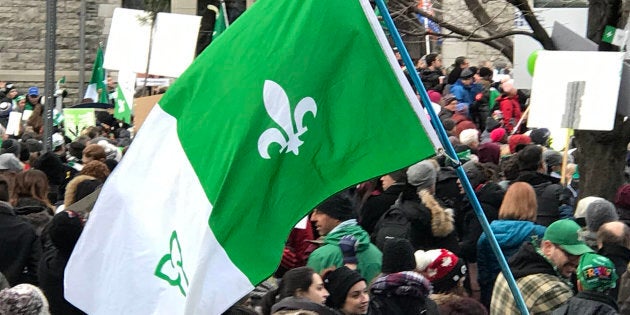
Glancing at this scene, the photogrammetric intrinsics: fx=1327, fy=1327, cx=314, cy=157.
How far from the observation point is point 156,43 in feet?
46.6

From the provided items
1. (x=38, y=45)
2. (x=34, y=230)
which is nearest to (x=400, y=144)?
(x=34, y=230)

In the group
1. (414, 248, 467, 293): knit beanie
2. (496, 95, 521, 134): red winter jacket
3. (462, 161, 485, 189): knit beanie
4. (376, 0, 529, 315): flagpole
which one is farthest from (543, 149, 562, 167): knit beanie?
(376, 0, 529, 315): flagpole

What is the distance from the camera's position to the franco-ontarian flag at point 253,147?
4.20m

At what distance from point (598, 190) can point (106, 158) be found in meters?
4.49

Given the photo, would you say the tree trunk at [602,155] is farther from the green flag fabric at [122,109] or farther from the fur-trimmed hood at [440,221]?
the green flag fabric at [122,109]

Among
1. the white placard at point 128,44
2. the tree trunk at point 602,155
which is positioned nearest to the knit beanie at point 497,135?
the white placard at point 128,44

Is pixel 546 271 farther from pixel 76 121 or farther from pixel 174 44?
pixel 76 121

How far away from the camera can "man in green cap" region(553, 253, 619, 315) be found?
5824 mm

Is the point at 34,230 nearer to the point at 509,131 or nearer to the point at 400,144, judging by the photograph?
the point at 400,144

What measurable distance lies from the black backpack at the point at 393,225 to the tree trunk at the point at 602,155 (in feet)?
5.60

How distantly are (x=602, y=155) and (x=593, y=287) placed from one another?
3733 mm

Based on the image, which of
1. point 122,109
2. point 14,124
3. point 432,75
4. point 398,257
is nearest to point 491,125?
point 432,75

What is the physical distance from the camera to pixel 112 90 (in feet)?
81.1

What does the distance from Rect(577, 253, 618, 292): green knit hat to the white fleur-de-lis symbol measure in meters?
2.05
